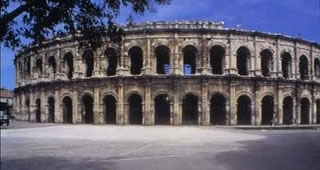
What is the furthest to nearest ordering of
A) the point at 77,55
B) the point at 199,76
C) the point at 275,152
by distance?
1. the point at 77,55
2. the point at 199,76
3. the point at 275,152

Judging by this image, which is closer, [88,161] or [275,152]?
[88,161]

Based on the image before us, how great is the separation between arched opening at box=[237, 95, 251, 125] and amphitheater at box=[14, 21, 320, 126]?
3.0 inches

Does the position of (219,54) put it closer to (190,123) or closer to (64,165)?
(190,123)

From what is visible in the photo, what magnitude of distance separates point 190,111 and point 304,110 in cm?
1060

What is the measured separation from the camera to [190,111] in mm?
31875

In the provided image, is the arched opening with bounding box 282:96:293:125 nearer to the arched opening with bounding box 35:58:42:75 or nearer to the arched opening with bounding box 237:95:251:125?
the arched opening with bounding box 237:95:251:125

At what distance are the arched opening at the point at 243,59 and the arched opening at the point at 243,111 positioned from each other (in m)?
2.17

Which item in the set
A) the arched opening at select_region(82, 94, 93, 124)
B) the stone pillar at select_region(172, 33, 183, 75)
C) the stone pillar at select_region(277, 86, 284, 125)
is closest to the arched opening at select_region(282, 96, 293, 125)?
the stone pillar at select_region(277, 86, 284, 125)

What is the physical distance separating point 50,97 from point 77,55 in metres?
4.64

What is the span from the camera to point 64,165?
32.9 feet

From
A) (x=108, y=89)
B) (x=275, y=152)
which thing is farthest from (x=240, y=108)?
(x=275, y=152)

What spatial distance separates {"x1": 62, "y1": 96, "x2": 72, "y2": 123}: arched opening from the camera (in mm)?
34188

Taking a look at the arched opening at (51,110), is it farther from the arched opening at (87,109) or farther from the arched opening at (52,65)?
the arched opening at (87,109)

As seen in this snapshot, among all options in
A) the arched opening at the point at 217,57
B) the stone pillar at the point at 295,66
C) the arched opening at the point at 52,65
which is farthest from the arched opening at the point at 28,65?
the stone pillar at the point at 295,66
